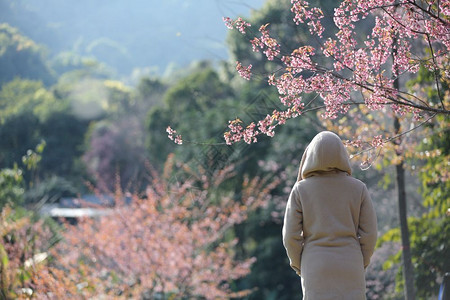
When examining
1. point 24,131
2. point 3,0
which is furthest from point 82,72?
point 3,0

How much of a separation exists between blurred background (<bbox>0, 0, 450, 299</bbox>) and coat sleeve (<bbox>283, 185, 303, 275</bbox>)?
0.61 meters

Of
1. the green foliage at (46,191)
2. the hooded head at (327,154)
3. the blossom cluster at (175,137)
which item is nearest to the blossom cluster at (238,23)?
the blossom cluster at (175,137)

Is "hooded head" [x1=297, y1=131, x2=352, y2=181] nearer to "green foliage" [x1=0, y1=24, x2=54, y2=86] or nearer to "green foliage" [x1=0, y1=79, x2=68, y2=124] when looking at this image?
"green foliage" [x1=0, y1=24, x2=54, y2=86]

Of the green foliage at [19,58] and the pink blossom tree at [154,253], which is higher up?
the green foliage at [19,58]

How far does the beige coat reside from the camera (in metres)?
2.58

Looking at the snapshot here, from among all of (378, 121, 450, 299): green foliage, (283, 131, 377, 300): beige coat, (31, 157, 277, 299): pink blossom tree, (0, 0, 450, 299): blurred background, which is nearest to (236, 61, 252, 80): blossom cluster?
(0, 0, 450, 299): blurred background

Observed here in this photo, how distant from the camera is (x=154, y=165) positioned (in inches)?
866

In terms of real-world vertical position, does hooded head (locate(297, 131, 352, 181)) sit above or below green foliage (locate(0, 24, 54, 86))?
above

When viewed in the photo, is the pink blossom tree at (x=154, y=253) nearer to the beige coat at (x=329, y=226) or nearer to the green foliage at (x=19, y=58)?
the beige coat at (x=329, y=226)

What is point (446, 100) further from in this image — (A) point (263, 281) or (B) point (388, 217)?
(A) point (263, 281)

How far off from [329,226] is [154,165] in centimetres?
1962

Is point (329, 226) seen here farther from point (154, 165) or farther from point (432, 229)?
point (154, 165)

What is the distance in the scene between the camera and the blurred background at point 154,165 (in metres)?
5.91

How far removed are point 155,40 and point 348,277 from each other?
52.2 metres
